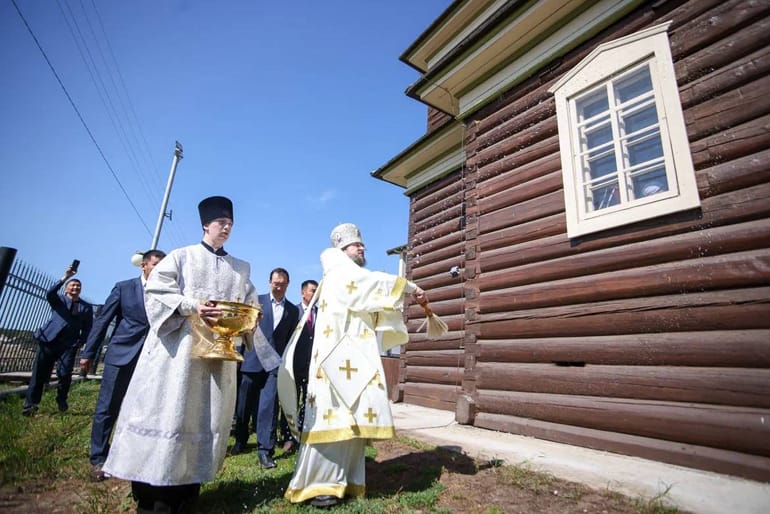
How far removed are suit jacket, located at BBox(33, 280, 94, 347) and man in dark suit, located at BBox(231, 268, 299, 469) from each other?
3.78 metres

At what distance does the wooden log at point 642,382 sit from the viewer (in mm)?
3119

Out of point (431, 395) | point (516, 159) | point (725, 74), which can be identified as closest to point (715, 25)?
point (725, 74)

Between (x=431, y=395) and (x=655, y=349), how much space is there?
4592 mm

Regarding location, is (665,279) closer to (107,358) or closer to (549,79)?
(549,79)

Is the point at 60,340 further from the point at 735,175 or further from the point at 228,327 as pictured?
the point at 735,175

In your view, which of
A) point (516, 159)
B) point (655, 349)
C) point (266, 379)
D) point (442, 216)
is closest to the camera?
point (655, 349)

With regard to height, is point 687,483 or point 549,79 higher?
point 549,79

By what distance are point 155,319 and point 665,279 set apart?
440 cm

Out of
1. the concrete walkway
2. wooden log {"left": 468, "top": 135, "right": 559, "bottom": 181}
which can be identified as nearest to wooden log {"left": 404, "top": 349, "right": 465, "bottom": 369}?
the concrete walkway

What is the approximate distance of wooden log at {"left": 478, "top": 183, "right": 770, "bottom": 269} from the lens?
3.35m

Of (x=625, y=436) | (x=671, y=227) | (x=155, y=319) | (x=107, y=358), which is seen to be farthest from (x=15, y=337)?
(x=671, y=227)

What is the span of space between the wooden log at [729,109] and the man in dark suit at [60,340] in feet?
27.3

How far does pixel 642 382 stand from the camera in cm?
376

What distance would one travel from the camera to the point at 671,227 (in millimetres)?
3822
